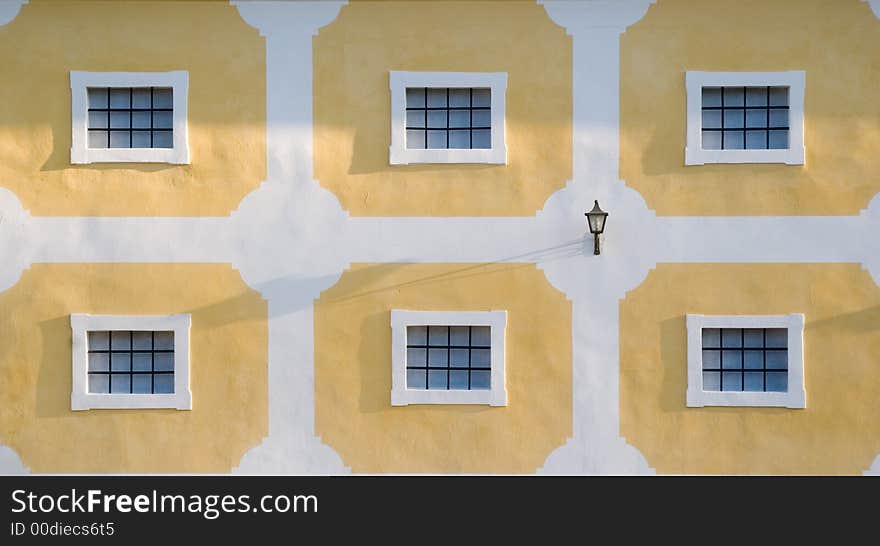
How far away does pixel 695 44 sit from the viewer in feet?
32.2

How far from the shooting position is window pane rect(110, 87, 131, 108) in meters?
9.95

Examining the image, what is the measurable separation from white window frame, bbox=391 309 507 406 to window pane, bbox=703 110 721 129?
3120 millimetres

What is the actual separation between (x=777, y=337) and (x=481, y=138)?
4003mm

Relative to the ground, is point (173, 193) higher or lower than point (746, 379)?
higher

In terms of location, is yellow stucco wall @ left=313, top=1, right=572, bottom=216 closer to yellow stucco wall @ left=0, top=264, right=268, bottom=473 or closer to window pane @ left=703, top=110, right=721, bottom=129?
window pane @ left=703, top=110, right=721, bottom=129

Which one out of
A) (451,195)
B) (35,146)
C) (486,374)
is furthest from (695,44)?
(35,146)

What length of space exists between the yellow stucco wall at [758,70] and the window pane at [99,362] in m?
6.16

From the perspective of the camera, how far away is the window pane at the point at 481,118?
32.6ft

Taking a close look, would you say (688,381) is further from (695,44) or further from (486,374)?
(695,44)

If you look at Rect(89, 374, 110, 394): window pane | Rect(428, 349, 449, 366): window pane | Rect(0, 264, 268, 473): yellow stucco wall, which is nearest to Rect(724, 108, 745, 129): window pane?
Rect(428, 349, 449, 366): window pane

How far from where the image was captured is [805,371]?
32.0ft

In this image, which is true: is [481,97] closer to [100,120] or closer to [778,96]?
[778,96]

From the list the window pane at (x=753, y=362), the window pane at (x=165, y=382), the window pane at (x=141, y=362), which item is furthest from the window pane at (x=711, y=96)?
the window pane at (x=141, y=362)
